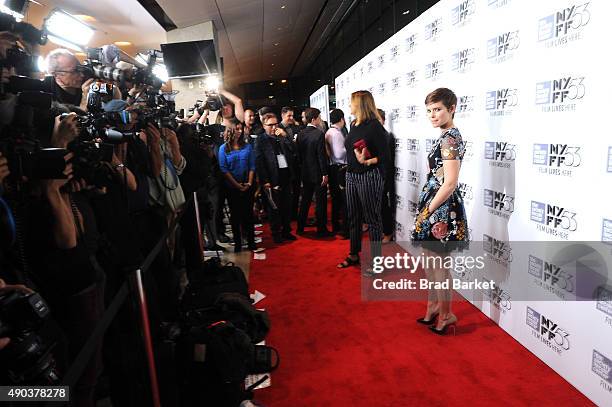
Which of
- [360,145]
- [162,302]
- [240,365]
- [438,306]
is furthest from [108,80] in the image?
[438,306]

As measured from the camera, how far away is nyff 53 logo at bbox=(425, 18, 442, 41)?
3.37 m

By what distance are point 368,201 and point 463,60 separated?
1333 mm

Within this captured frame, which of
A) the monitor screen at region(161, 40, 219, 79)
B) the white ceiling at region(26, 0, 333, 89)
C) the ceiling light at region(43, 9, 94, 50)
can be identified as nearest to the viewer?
the ceiling light at region(43, 9, 94, 50)

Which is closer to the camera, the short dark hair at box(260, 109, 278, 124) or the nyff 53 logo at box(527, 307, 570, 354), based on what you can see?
the nyff 53 logo at box(527, 307, 570, 354)

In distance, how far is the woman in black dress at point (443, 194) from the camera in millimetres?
2369

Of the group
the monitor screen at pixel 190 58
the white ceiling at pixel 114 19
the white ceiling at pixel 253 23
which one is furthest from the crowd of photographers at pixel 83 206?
the monitor screen at pixel 190 58

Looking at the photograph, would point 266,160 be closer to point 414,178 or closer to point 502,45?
point 414,178

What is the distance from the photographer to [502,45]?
8.32ft

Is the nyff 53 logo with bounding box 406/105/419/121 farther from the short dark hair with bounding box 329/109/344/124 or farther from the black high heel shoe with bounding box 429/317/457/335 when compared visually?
the black high heel shoe with bounding box 429/317/457/335

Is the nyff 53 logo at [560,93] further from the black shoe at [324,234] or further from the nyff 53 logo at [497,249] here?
the black shoe at [324,234]

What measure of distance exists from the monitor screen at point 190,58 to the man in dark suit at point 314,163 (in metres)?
2.80

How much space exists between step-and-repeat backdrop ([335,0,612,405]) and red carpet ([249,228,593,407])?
0.54 feet

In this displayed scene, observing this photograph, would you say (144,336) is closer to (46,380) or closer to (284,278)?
(46,380)

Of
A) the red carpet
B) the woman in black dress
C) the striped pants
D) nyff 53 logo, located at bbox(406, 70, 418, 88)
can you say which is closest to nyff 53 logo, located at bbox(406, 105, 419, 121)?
nyff 53 logo, located at bbox(406, 70, 418, 88)
